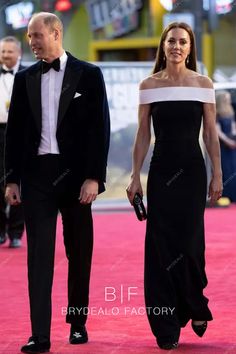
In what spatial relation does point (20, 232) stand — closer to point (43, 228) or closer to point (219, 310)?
point (219, 310)

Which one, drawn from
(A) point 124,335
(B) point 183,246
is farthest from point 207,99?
(A) point 124,335

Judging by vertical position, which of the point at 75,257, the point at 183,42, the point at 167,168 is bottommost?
the point at 75,257

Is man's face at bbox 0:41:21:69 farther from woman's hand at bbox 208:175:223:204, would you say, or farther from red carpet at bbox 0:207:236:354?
woman's hand at bbox 208:175:223:204

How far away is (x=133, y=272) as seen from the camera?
9672 millimetres

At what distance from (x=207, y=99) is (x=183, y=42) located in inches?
13.5

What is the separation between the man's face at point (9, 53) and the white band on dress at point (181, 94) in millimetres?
4975

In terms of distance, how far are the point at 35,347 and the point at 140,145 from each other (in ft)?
4.23

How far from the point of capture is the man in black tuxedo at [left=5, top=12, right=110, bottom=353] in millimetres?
6387

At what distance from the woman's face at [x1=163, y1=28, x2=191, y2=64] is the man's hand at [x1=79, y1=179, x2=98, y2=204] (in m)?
0.83

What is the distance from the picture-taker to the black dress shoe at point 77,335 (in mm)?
6633

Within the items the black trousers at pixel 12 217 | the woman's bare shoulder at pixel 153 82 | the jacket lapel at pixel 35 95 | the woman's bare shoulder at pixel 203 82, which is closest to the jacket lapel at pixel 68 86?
the jacket lapel at pixel 35 95

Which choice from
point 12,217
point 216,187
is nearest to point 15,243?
point 12,217

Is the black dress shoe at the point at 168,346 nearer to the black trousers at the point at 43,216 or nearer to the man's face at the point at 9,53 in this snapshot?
the black trousers at the point at 43,216

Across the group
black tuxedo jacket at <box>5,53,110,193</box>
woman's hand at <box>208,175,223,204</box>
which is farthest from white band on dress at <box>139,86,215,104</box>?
woman's hand at <box>208,175,223,204</box>
